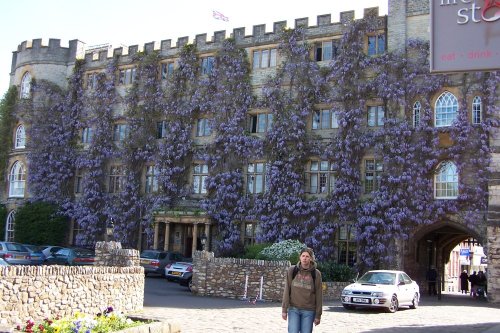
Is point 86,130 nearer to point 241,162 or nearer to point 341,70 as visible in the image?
point 241,162

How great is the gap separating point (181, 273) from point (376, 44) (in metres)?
15.6

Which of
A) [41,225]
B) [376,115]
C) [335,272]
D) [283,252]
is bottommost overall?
[335,272]

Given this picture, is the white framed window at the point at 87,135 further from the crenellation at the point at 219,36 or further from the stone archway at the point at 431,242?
the stone archway at the point at 431,242

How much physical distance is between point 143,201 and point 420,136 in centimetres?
1683

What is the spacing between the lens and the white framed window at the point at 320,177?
31.0m

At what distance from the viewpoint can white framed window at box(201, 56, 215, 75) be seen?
119ft

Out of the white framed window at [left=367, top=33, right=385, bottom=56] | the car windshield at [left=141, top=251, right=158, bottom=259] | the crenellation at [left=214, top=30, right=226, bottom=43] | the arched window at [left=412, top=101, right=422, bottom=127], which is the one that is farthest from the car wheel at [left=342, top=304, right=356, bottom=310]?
the crenellation at [left=214, top=30, right=226, bottom=43]

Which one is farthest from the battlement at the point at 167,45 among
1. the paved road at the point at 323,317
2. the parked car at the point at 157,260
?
the paved road at the point at 323,317

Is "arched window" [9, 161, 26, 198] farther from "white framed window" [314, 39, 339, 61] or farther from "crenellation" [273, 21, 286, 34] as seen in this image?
"white framed window" [314, 39, 339, 61]

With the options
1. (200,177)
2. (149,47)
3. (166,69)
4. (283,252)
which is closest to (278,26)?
(166,69)

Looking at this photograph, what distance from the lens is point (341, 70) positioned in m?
31.4

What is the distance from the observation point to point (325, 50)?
32.8m

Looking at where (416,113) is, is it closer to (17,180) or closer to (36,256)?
(36,256)

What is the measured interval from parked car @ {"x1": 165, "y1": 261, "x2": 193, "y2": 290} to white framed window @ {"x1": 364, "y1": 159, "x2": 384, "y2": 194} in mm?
9789
